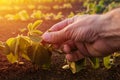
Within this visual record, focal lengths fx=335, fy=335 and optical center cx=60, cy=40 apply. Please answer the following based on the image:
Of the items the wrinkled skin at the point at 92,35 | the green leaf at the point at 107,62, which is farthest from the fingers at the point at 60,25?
the green leaf at the point at 107,62

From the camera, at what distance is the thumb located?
10.5 ft

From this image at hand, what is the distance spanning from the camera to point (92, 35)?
10.0ft

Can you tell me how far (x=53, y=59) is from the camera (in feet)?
13.5

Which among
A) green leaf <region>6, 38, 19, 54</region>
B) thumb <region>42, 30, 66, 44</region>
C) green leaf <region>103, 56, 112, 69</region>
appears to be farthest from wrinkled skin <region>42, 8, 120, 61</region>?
green leaf <region>103, 56, 112, 69</region>

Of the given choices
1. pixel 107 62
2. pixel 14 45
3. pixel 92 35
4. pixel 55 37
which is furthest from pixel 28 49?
pixel 107 62

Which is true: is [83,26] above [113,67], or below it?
above

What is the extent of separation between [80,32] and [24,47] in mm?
693

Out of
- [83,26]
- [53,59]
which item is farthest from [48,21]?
[83,26]

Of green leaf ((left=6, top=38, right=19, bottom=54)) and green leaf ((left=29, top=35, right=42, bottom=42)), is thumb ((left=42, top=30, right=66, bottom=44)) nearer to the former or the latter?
green leaf ((left=29, top=35, right=42, bottom=42))

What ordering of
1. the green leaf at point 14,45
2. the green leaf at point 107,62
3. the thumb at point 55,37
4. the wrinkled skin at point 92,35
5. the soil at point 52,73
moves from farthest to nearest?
the green leaf at point 107,62
the soil at point 52,73
the green leaf at point 14,45
the thumb at point 55,37
the wrinkled skin at point 92,35

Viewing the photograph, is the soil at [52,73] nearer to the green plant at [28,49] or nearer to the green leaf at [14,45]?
the green plant at [28,49]

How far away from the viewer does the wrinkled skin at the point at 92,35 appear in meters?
2.95

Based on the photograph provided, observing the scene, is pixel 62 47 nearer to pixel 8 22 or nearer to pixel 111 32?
pixel 111 32

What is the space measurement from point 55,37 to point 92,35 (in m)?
0.39
